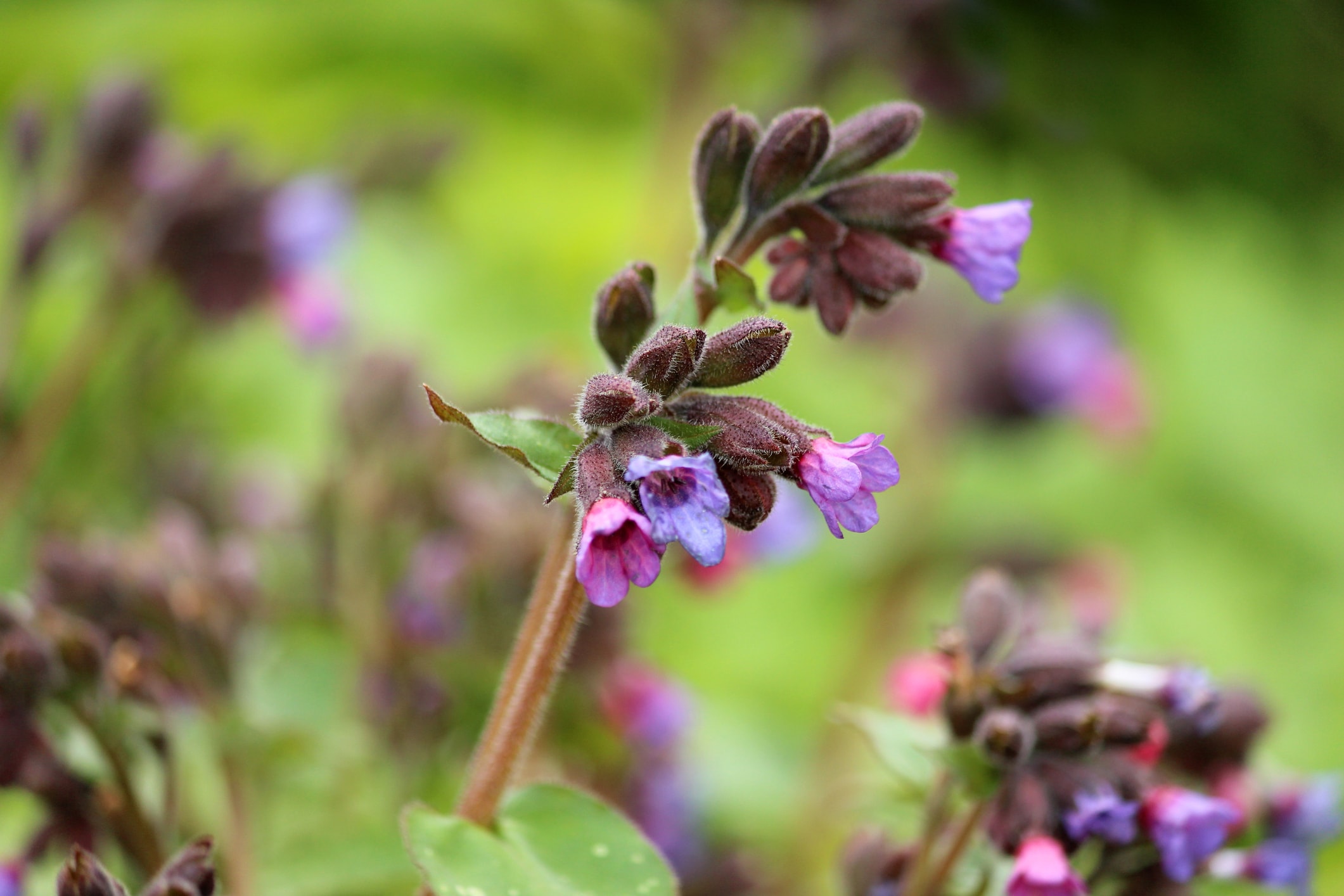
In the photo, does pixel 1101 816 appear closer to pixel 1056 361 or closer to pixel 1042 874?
pixel 1042 874

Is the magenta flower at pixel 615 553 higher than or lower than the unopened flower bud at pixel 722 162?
lower

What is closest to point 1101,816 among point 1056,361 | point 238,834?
point 238,834

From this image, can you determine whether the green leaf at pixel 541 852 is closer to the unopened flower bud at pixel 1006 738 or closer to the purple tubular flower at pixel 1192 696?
the unopened flower bud at pixel 1006 738

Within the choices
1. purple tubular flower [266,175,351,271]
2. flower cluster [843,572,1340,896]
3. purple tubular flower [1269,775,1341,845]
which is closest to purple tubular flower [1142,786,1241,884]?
flower cluster [843,572,1340,896]

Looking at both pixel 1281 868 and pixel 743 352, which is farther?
pixel 1281 868

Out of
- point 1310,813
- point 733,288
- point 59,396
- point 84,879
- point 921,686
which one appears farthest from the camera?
point 59,396

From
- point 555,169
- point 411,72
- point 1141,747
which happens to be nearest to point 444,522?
point 1141,747

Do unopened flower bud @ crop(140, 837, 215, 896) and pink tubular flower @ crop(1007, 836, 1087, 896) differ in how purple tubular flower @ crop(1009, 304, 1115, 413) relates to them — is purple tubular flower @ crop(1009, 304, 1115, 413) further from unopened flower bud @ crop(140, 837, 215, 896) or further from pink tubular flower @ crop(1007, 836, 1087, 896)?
unopened flower bud @ crop(140, 837, 215, 896)

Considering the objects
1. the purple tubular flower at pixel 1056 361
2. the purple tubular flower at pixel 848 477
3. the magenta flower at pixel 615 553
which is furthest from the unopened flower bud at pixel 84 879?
the purple tubular flower at pixel 1056 361
